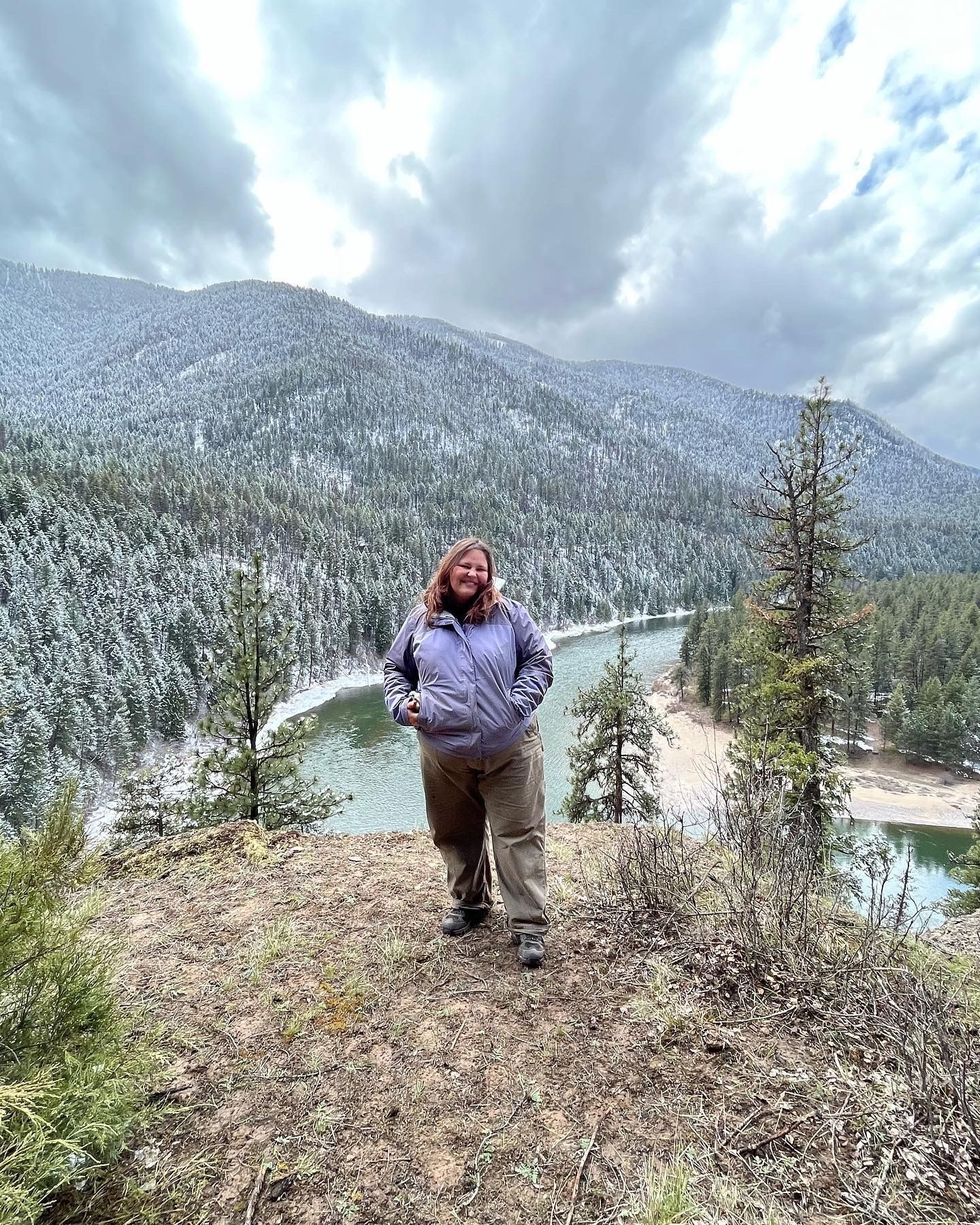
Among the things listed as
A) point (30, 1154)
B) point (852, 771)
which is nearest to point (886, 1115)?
point (30, 1154)

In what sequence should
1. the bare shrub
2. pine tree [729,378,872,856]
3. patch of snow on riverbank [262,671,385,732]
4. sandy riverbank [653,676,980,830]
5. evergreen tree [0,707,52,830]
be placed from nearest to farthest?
the bare shrub < pine tree [729,378,872,856] < evergreen tree [0,707,52,830] < sandy riverbank [653,676,980,830] < patch of snow on riverbank [262,671,385,732]

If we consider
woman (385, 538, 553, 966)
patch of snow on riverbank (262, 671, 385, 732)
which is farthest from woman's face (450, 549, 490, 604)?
patch of snow on riverbank (262, 671, 385, 732)

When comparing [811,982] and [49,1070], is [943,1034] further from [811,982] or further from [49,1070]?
[49,1070]

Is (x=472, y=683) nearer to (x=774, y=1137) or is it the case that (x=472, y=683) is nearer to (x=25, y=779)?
(x=774, y=1137)

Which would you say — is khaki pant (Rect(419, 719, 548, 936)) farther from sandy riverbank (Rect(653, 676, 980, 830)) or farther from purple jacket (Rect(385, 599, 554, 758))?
sandy riverbank (Rect(653, 676, 980, 830))

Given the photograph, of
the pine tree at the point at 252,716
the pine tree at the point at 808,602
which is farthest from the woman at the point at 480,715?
the pine tree at the point at 808,602

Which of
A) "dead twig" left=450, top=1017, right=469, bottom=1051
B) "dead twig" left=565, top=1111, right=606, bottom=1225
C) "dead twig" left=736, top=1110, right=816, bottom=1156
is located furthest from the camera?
"dead twig" left=450, top=1017, right=469, bottom=1051

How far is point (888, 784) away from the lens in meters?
32.2

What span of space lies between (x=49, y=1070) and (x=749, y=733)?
11.4 metres

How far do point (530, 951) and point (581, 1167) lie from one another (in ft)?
3.26

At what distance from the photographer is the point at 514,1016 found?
7.70 feet

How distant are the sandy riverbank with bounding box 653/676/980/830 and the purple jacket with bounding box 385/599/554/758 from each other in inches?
897

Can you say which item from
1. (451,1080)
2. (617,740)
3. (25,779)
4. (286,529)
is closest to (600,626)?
(286,529)

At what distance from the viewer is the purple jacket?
249 centimetres
